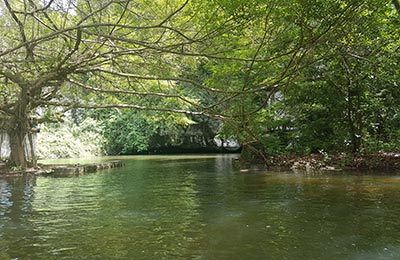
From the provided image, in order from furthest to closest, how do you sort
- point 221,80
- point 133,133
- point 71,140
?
1. point 133,133
2. point 71,140
3. point 221,80

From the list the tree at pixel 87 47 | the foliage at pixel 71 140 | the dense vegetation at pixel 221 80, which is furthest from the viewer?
the foliage at pixel 71 140

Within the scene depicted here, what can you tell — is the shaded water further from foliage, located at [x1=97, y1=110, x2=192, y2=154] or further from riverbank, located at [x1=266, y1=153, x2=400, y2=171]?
foliage, located at [x1=97, y1=110, x2=192, y2=154]

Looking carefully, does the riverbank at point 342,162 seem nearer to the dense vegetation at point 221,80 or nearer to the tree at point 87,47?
the dense vegetation at point 221,80

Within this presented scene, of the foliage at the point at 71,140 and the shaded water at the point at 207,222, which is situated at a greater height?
the foliage at the point at 71,140

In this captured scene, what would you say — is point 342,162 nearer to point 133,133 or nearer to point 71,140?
point 133,133

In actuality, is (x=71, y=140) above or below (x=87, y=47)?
below

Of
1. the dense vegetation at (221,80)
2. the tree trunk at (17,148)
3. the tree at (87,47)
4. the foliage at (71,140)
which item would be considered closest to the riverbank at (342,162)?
the dense vegetation at (221,80)

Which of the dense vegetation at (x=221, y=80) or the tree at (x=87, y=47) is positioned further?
the dense vegetation at (x=221, y=80)

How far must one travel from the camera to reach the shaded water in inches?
145

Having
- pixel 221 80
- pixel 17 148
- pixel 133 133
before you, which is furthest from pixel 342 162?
pixel 133 133

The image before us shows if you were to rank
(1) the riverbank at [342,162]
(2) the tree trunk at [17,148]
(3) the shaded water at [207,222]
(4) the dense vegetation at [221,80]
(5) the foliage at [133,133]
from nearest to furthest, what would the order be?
(3) the shaded water at [207,222]
(4) the dense vegetation at [221,80]
(1) the riverbank at [342,162]
(2) the tree trunk at [17,148]
(5) the foliage at [133,133]

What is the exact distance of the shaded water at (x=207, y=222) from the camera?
12.0 ft

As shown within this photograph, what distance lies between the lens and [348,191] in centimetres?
725

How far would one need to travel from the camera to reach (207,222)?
4898mm
